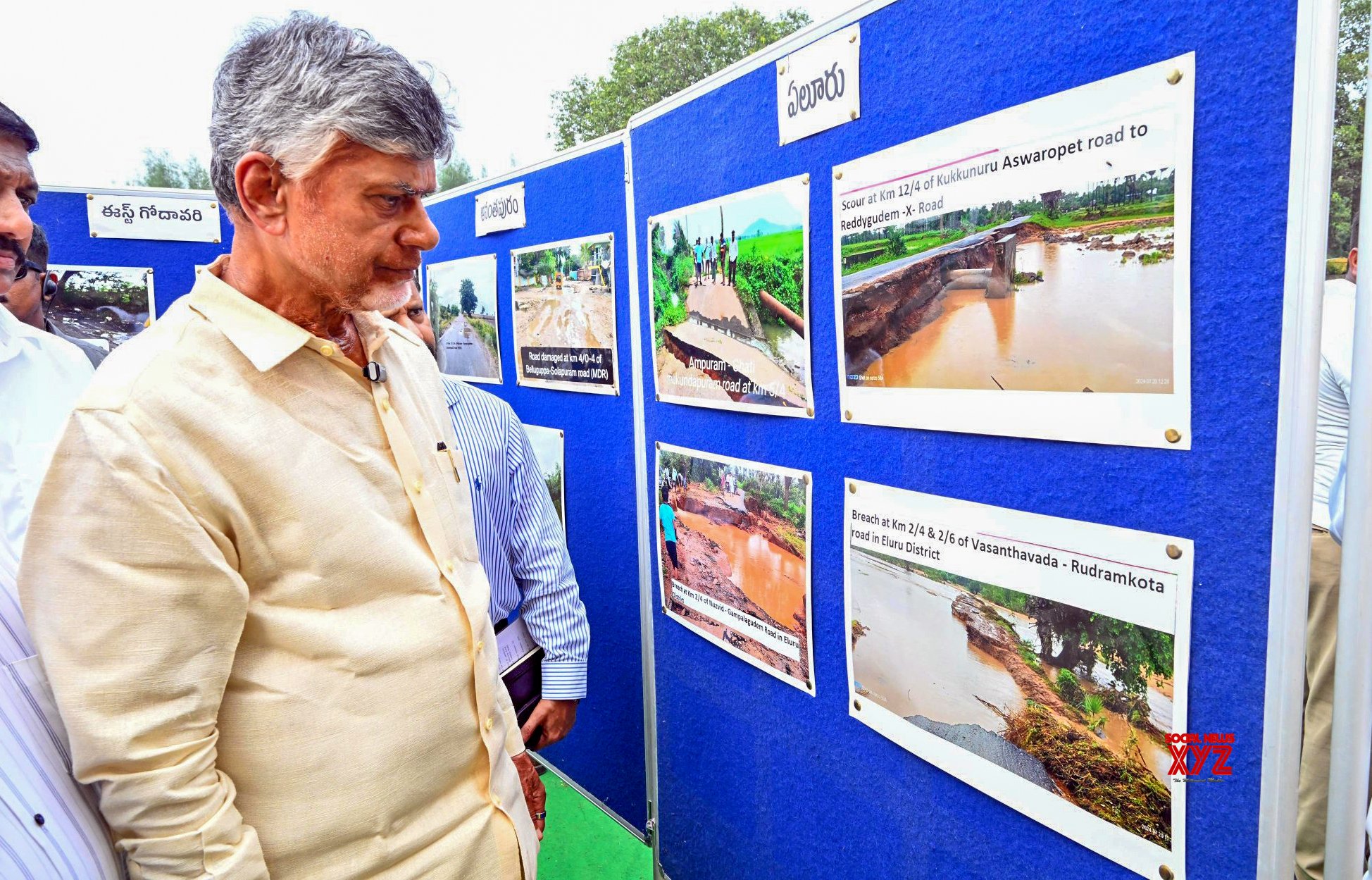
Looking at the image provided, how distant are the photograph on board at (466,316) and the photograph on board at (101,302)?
1.17 metres

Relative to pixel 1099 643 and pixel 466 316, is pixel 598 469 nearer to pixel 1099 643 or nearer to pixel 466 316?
pixel 466 316

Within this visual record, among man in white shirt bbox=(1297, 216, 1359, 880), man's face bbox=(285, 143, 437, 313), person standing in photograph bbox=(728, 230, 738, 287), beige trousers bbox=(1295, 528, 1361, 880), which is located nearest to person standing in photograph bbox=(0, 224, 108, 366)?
man's face bbox=(285, 143, 437, 313)

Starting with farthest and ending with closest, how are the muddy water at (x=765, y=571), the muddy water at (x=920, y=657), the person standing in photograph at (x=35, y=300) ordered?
the person standing in photograph at (x=35, y=300) → the muddy water at (x=765, y=571) → the muddy water at (x=920, y=657)

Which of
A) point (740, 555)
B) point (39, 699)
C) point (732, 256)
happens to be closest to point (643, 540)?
point (740, 555)

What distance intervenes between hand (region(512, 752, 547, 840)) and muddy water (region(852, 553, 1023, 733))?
23.7 inches

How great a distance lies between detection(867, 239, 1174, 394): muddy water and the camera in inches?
34.5

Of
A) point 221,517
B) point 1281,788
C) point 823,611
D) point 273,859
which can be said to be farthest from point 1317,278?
point 273,859

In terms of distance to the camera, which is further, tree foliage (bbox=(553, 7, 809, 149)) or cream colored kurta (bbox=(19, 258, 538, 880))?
tree foliage (bbox=(553, 7, 809, 149))

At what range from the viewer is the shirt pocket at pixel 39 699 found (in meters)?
0.90

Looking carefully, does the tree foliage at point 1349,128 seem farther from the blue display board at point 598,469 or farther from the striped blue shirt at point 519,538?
the striped blue shirt at point 519,538

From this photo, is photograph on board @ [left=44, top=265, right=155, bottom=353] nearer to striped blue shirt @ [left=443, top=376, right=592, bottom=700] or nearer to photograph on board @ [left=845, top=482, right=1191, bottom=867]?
striped blue shirt @ [left=443, top=376, right=592, bottom=700]

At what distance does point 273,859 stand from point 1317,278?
1.33 metres

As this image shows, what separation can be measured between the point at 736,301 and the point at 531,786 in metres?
0.96

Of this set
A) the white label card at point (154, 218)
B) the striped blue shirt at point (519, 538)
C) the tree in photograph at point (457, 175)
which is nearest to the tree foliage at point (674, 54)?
the tree in photograph at point (457, 175)
